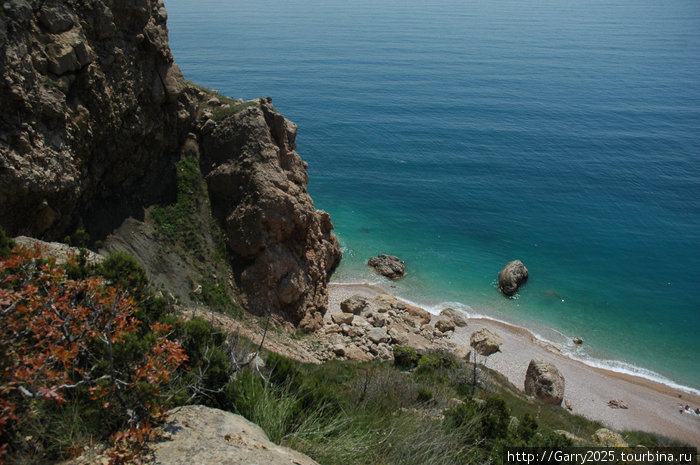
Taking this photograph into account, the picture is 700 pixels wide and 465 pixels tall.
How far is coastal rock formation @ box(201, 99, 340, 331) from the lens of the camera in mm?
31094

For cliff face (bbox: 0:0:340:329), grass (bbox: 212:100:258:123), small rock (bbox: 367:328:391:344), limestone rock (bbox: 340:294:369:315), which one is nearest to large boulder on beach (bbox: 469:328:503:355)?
small rock (bbox: 367:328:391:344)

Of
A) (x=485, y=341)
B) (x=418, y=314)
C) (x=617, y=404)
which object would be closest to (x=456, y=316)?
(x=418, y=314)

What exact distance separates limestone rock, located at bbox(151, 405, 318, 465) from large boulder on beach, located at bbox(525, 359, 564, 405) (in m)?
28.6

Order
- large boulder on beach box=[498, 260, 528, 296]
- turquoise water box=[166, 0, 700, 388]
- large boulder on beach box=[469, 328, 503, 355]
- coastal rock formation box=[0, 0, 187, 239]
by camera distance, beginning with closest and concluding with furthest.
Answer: coastal rock formation box=[0, 0, 187, 239]
large boulder on beach box=[469, 328, 503, 355]
turquoise water box=[166, 0, 700, 388]
large boulder on beach box=[498, 260, 528, 296]

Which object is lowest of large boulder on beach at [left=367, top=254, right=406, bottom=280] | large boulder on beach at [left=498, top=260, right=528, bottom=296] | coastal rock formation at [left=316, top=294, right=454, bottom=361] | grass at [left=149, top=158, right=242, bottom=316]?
coastal rock formation at [left=316, top=294, right=454, bottom=361]

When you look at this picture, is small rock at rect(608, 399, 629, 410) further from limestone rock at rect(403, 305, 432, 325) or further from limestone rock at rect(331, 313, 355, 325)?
limestone rock at rect(331, 313, 355, 325)

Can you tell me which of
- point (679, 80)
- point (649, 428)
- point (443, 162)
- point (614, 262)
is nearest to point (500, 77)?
point (679, 80)

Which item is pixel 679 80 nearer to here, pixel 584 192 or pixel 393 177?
pixel 584 192

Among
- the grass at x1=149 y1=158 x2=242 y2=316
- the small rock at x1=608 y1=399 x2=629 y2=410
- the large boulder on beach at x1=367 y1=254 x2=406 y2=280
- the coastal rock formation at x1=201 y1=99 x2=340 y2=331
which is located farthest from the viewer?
the large boulder on beach at x1=367 y1=254 x2=406 y2=280

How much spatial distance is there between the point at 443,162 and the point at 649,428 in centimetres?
4350

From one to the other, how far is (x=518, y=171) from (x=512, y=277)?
26.4 meters

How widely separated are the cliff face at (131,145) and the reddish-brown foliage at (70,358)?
53.0 ft

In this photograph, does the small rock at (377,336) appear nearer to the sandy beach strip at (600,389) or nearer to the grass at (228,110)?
the sandy beach strip at (600,389)

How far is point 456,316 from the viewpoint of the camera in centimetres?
4019
